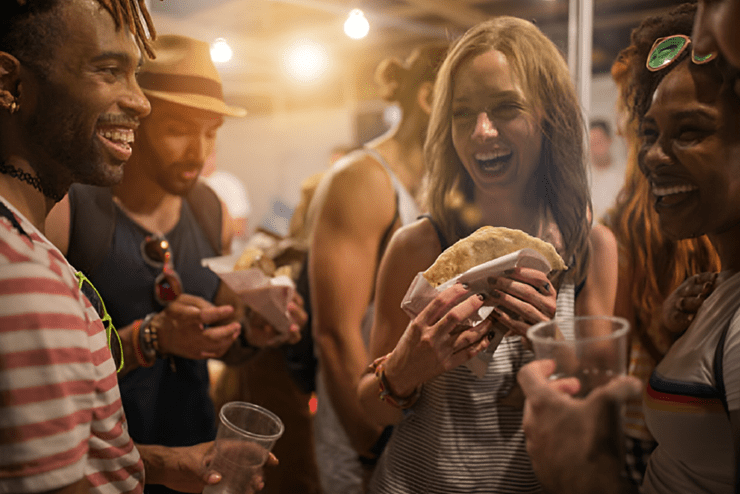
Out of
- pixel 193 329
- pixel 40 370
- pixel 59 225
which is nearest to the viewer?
pixel 40 370

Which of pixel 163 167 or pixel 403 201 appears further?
pixel 163 167

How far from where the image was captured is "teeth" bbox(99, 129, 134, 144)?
1.24m

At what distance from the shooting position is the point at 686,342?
1168mm

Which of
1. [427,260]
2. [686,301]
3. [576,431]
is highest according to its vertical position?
[427,260]

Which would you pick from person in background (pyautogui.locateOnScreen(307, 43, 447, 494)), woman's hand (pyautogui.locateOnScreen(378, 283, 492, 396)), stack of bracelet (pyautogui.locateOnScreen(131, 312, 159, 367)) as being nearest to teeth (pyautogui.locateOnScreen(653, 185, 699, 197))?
woman's hand (pyautogui.locateOnScreen(378, 283, 492, 396))

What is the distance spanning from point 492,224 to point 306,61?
1067 mm

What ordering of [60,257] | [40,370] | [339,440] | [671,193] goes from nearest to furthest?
[40,370], [60,257], [671,193], [339,440]

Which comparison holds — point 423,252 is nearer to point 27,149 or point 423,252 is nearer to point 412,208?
point 412,208

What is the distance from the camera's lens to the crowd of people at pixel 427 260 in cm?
99

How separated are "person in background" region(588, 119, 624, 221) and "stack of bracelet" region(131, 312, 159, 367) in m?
1.35

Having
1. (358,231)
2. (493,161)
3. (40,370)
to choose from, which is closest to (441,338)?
(493,161)

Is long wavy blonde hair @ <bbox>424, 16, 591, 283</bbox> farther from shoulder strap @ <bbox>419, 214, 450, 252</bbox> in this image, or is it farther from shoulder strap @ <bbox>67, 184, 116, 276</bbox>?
shoulder strap @ <bbox>67, 184, 116, 276</bbox>

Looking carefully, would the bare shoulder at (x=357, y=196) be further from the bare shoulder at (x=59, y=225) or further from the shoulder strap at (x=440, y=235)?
the bare shoulder at (x=59, y=225)

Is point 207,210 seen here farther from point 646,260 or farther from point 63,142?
point 646,260
